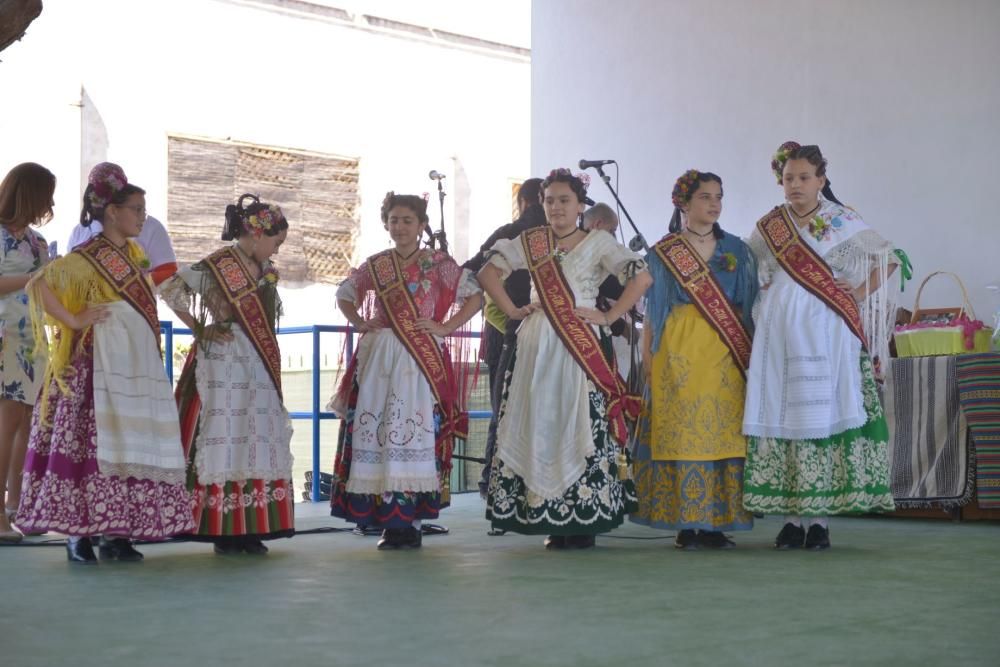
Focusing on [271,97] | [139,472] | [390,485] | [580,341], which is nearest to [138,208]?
[139,472]

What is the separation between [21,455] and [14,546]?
56 cm

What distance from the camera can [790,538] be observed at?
15.1ft

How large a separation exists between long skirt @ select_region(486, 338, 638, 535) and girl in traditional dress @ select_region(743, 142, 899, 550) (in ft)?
1.45

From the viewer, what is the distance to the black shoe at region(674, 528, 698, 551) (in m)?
4.59

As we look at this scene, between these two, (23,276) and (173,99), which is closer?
(23,276)

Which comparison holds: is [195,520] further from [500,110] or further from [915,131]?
[500,110]

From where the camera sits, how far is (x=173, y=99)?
11680 millimetres

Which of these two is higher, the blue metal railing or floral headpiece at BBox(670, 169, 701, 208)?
floral headpiece at BBox(670, 169, 701, 208)

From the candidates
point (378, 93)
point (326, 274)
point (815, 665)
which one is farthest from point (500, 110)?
point (815, 665)

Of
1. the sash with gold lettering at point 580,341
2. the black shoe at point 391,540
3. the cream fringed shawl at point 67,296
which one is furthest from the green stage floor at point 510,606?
the cream fringed shawl at point 67,296

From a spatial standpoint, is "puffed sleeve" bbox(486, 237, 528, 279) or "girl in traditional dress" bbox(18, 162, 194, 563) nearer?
"girl in traditional dress" bbox(18, 162, 194, 563)

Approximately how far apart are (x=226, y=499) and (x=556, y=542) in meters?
1.13

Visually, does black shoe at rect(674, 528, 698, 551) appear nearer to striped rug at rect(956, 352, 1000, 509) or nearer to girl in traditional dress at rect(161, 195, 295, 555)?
girl in traditional dress at rect(161, 195, 295, 555)

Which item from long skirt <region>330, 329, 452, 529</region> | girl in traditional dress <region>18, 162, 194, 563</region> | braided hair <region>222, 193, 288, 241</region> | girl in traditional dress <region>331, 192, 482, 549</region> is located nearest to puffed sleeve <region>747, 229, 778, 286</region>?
girl in traditional dress <region>331, 192, 482, 549</region>
